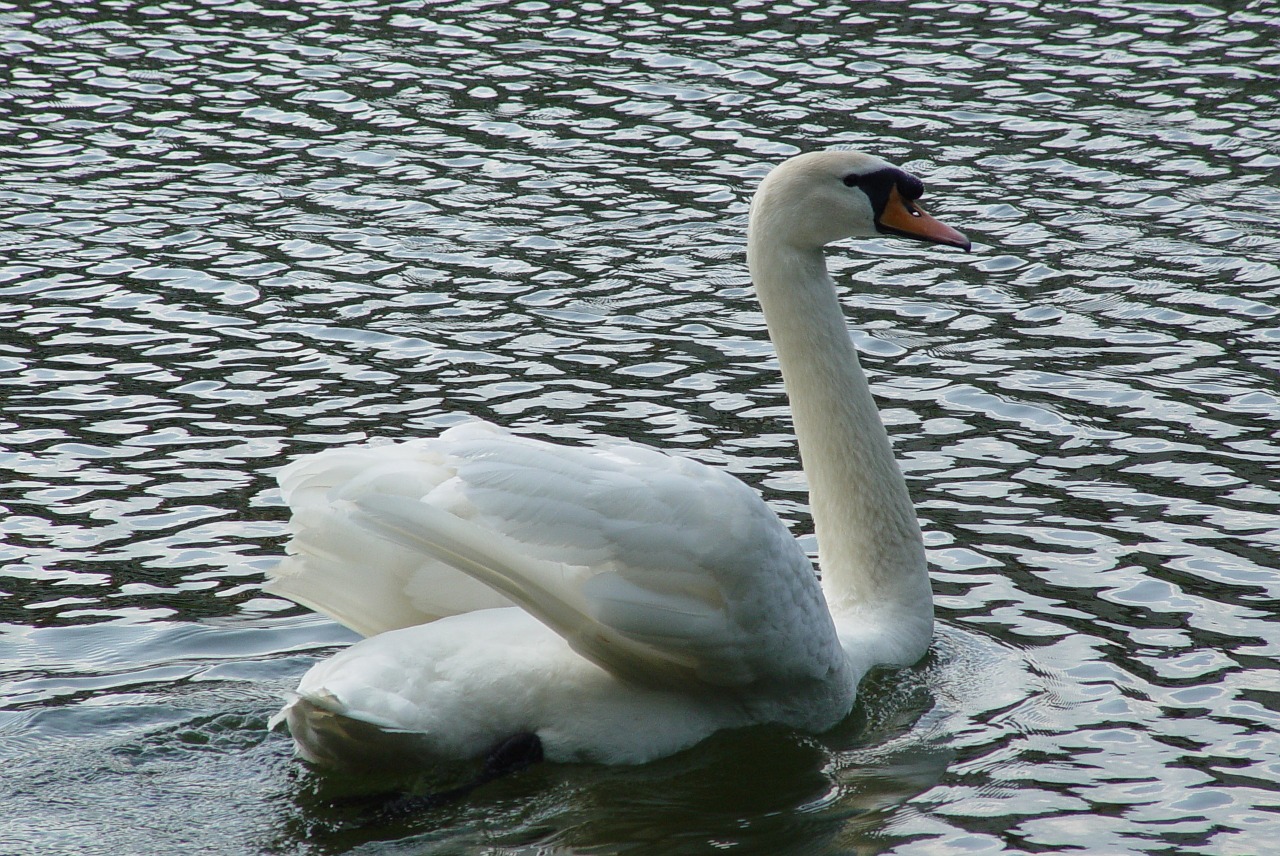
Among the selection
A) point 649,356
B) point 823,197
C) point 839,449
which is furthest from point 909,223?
point 649,356

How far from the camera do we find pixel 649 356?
31.3 ft

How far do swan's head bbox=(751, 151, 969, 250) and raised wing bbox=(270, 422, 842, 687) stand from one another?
4.78ft

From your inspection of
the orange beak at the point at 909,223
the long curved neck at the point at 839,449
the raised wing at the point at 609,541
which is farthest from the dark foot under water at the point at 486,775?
the orange beak at the point at 909,223

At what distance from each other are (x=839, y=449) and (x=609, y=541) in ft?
5.73

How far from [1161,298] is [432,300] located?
425cm

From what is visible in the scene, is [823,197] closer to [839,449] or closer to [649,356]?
[839,449]

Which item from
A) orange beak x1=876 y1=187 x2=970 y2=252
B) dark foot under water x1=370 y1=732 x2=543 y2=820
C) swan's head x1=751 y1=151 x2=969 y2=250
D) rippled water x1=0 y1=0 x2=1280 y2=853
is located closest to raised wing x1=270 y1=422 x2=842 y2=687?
dark foot under water x1=370 y1=732 x2=543 y2=820

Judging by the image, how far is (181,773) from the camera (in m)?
5.59

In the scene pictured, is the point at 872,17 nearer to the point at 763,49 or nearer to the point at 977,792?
the point at 763,49

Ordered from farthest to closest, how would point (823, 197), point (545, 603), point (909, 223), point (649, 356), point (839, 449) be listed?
point (649, 356) < point (909, 223) < point (839, 449) < point (823, 197) < point (545, 603)

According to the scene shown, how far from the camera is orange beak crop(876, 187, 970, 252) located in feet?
22.0

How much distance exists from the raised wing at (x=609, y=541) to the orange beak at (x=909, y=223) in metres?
1.83

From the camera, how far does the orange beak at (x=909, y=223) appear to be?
263 inches

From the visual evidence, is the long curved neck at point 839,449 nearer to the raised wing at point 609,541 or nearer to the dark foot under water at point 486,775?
the raised wing at point 609,541
